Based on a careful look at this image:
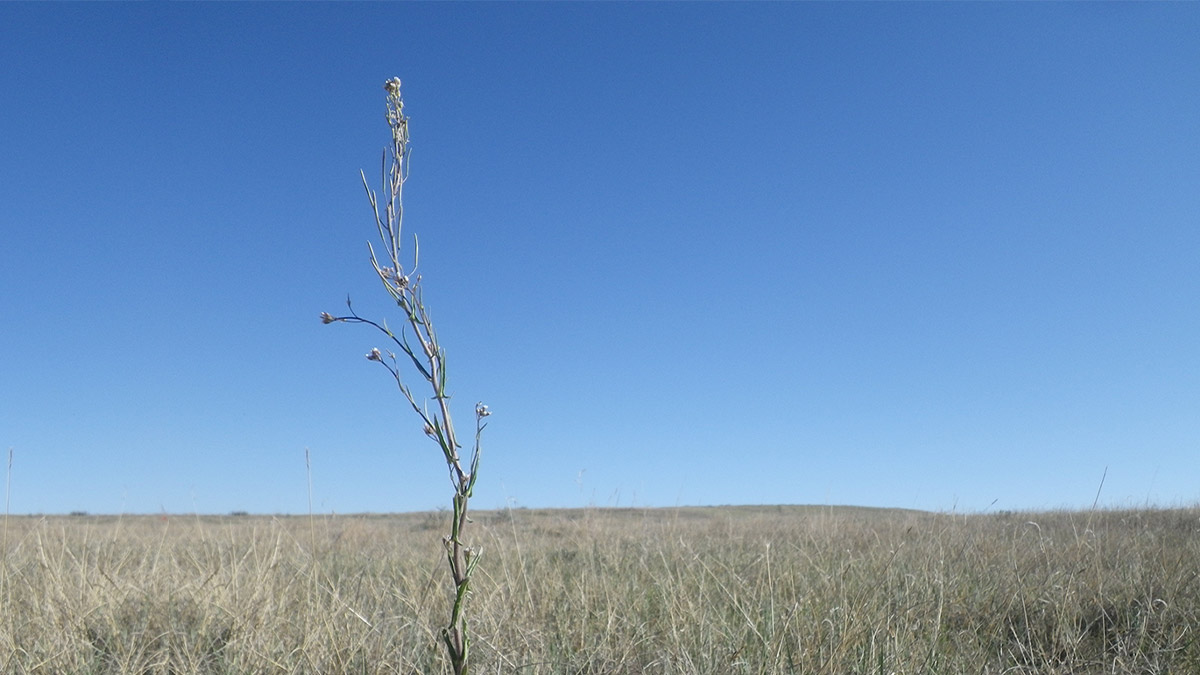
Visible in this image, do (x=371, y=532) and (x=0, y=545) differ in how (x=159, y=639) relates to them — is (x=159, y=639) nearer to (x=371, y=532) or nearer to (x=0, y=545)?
(x=0, y=545)

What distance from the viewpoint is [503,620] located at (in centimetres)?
355

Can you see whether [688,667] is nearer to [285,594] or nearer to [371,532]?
[285,594]

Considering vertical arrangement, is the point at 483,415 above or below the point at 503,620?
above

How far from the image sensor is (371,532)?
419 inches

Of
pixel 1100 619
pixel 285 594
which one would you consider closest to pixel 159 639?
pixel 285 594

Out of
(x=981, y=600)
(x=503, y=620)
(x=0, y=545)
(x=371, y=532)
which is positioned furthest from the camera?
(x=371, y=532)

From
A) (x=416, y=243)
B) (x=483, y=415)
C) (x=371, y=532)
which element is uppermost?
(x=416, y=243)

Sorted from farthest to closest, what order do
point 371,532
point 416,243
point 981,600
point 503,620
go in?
point 371,532, point 981,600, point 503,620, point 416,243

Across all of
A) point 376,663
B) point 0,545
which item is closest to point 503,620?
point 376,663

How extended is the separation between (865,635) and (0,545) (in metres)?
6.11

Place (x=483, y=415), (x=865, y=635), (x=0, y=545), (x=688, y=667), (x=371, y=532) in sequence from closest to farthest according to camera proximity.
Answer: (x=483, y=415)
(x=688, y=667)
(x=865, y=635)
(x=0, y=545)
(x=371, y=532)

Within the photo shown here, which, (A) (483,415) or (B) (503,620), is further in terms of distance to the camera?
(B) (503,620)

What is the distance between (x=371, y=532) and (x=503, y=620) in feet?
25.0

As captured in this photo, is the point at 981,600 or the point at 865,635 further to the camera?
the point at 981,600
